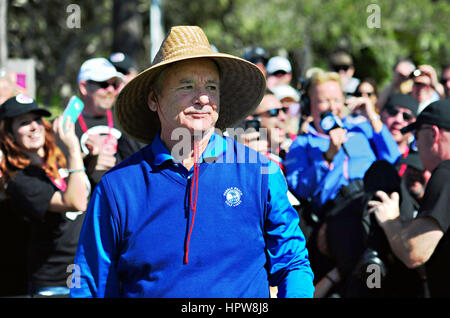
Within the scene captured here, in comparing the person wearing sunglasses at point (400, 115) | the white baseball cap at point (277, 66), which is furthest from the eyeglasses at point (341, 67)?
the person wearing sunglasses at point (400, 115)

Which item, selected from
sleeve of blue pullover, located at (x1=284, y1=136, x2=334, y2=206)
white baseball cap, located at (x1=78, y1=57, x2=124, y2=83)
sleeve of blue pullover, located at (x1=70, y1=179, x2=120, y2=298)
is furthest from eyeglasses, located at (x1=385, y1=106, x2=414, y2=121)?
sleeve of blue pullover, located at (x1=70, y1=179, x2=120, y2=298)

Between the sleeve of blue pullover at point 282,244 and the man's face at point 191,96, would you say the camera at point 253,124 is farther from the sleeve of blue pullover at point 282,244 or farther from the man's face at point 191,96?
the sleeve of blue pullover at point 282,244

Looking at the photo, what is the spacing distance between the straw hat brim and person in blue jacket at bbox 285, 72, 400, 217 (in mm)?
2120

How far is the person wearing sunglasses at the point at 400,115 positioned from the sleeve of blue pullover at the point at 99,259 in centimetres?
377

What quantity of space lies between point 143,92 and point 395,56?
1545 cm

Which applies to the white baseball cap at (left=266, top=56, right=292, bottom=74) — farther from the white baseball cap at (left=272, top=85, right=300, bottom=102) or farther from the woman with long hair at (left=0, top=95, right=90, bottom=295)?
the woman with long hair at (left=0, top=95, right=90, bottom=295)

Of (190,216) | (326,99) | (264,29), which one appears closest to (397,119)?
(326,99)

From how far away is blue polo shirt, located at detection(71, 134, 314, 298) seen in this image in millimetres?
2432

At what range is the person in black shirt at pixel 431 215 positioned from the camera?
354 cm

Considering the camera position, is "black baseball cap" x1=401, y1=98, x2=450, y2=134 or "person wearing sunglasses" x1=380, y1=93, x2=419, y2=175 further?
"person wearing sunglasses" x1=380, y1=93, x2=419, y2=175

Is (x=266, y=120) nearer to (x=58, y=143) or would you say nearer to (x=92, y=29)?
(x=58, y=143)

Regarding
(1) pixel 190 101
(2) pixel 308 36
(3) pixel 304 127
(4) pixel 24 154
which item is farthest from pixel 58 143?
(2) pixel 308 36

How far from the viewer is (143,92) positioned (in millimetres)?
2926

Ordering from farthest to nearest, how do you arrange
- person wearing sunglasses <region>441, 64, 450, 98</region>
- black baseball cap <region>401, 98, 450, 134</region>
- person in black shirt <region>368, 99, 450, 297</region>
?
person wearing sunglasses <region>441, 64, 450, 98</region>, black baseball cap <region>401, 98, 450, 134</region>, person in black shirt <region>368, 99, 450, 297</region>
